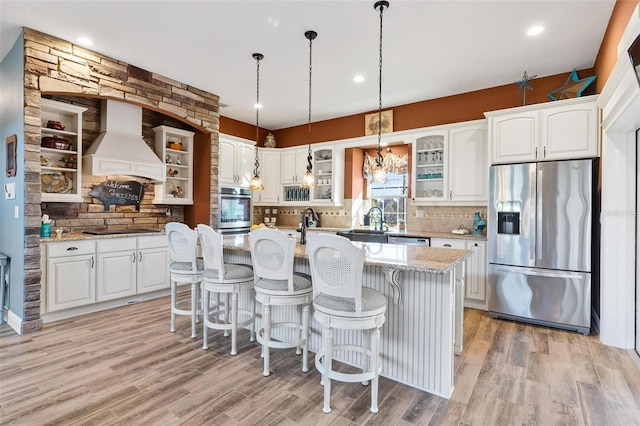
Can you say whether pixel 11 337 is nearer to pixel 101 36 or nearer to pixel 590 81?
pixel 101 36

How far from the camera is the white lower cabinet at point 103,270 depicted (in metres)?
3.52

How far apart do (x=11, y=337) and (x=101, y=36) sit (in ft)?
9.96

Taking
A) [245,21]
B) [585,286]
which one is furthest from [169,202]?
[585,286]

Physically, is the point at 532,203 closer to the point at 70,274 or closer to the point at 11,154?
the point at 70,274

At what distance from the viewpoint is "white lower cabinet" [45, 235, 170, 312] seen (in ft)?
11.5

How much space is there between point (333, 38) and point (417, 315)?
8.70ft

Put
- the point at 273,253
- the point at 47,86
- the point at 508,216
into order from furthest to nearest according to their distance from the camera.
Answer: the point at 508,216 < the point at 47,86 < the point at 273,253

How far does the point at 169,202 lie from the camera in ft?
16.0

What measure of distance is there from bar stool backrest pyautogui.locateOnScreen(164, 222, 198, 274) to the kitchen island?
110 centimetres

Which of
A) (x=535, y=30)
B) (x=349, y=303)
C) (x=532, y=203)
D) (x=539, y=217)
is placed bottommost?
(x=349, y=303)

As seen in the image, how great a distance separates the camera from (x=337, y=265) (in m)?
2.05

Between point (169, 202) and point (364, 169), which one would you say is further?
point (364, 169)

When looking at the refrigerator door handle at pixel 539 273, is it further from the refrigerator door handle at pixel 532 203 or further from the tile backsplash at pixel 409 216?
the tile backsplash at pixel 409 216

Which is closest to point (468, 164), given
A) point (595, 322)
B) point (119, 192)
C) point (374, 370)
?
point (595, 322)
